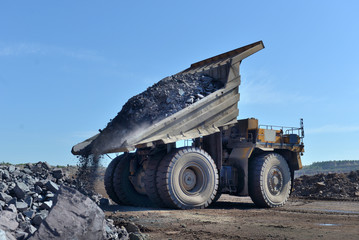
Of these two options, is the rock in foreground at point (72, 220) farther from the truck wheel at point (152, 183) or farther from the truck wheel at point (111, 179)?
the truck wheel at point (111, 179)

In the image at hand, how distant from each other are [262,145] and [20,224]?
9924 mm

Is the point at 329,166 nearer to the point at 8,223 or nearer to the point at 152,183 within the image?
the point at 152,183

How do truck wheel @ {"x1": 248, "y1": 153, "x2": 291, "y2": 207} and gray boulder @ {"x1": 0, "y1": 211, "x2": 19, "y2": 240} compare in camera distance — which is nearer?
gray boulder @ {"x1": 0, "y1": 211, "x2": 19, "y2": 240}

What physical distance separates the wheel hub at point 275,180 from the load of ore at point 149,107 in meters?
3.80

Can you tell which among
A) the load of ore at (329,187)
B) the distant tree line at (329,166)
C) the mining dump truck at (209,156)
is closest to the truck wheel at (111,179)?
the mining dump truck at (209,156)

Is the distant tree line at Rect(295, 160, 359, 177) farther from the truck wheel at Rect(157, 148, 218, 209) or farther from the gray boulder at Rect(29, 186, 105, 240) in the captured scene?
the gray boulder at Rect(29, 186, 105, 240)

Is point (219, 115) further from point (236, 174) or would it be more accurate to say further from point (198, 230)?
point (198, 230)

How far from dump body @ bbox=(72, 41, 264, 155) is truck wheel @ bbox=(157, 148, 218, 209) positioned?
587mm

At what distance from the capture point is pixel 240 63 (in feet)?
47.3

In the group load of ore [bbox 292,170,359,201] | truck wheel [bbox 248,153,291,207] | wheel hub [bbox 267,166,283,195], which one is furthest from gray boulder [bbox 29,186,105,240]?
load of ore [bbox 292,170,359,201]

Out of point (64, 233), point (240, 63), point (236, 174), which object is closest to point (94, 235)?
point (64, 233)

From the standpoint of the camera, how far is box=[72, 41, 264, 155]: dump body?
11.3 meters

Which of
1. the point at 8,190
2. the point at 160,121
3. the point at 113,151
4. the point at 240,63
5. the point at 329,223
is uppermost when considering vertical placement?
the point at 240,63

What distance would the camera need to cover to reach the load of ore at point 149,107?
11.9 metres
